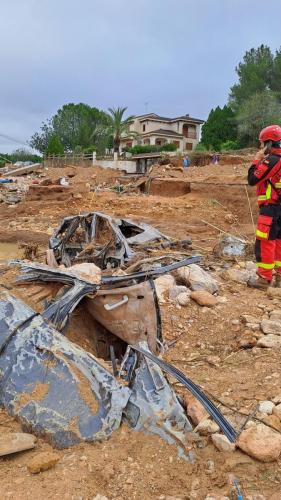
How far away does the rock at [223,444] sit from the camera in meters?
2.39

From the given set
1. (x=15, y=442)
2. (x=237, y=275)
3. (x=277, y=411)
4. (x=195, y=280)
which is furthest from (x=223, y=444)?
(x=237, y=275)

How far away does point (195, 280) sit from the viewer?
5387 millimetres

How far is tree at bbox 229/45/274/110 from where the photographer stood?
118 ft

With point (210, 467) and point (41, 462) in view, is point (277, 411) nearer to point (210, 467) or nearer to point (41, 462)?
point (210, 467)

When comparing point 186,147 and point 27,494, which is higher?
point 186,147

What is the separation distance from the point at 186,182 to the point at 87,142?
38.9 meters

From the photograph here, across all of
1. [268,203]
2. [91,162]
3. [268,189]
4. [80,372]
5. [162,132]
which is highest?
[162,132]

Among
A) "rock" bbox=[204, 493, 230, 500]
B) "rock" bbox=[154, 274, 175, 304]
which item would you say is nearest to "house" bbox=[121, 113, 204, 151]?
"rock" bbox=[154, 274, 175, 304]

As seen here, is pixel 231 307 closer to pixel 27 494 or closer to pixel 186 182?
pixel 27 494

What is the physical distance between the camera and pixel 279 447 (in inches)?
92.4

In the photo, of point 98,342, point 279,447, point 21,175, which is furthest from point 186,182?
point 21,175

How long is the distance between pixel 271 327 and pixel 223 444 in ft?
6.72

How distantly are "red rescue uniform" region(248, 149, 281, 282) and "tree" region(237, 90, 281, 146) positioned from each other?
2591 cm

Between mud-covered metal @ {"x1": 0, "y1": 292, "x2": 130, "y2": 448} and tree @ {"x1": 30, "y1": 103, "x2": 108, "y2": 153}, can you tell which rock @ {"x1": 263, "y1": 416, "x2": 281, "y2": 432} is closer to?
mud-covered metal @ {"x1": 0, "y1": 292, "x2": 130, "y2": 448}
